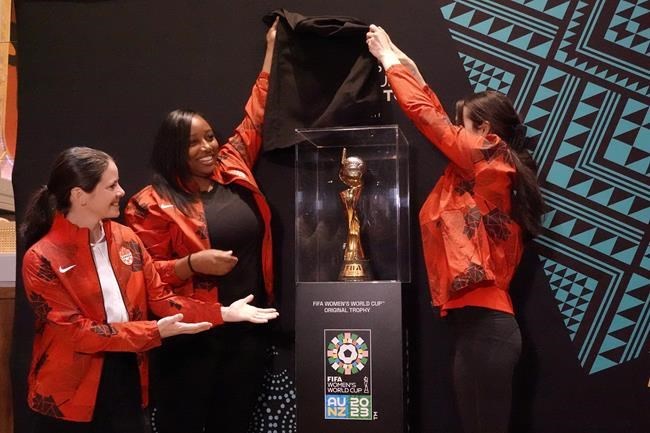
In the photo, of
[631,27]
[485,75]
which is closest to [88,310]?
[485,75]

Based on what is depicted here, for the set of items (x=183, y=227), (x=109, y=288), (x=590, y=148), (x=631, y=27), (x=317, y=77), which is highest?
(x=631, y=27)

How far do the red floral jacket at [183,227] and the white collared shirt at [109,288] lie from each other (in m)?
0.35

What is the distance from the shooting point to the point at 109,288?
102 inches

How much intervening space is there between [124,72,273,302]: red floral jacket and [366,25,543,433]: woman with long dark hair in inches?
28.6

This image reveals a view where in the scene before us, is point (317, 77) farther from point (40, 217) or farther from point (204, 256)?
point (40, 217)

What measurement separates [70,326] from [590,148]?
2.14 m

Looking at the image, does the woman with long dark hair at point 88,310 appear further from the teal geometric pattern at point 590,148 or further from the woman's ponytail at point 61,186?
the teal geometric pattern at point 590,148

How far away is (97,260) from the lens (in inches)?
102

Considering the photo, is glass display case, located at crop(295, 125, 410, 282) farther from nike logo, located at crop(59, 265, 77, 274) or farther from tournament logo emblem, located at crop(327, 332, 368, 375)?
nike logo, located at crop(59, 265, 77, 274)

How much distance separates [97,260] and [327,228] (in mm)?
982

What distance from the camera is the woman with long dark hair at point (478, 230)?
8.63 feet

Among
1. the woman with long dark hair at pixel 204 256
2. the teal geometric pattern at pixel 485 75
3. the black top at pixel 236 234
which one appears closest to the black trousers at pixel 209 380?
the woman with long dark hair at pixel 204 256

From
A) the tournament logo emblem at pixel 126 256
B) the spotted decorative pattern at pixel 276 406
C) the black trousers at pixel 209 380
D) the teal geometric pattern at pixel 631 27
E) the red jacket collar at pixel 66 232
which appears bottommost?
the spotted decorative pattern at pixel 276 406

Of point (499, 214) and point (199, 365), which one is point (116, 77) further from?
point (499, 214)
